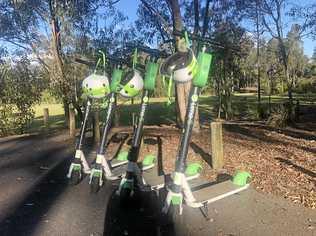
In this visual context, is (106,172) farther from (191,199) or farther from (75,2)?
(75,2)

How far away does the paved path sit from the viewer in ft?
15.3

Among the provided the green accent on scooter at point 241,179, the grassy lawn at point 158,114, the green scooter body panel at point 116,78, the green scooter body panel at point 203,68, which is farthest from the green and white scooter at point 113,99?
the grassy lawn at point 158,114

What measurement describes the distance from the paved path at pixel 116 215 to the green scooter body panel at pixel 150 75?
4.97ft

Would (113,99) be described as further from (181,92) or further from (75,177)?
(181,92)

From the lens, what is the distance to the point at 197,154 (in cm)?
850

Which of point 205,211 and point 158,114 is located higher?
point 205,211

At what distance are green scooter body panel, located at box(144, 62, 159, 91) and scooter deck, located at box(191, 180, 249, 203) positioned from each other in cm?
152

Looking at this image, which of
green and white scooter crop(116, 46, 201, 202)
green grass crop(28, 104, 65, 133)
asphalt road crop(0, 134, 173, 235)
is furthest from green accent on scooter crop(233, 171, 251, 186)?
green grass crop(28, 104, 65, 133)

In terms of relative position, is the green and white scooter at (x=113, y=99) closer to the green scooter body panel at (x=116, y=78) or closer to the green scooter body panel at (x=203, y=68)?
the green scooter body panel at (x=116, y=78)

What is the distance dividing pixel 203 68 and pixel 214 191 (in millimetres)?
1725

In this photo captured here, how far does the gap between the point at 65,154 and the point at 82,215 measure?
470 cm

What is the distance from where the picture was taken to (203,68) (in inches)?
183

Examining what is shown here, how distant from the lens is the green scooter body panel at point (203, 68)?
15.3ft

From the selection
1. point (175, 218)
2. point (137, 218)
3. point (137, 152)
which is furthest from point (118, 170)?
point (175, 218)
